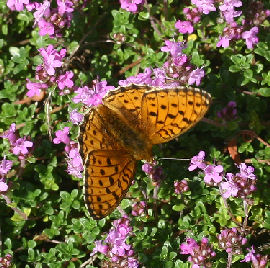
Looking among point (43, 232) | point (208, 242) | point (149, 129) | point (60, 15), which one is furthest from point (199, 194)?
point (60, 15)

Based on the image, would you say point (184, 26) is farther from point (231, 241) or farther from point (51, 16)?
point (231, 241)

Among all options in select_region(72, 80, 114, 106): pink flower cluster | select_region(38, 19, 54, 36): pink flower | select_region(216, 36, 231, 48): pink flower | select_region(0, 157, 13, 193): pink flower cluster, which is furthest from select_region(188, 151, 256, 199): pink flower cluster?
select_region(38, 19, 54, 36): pink flower

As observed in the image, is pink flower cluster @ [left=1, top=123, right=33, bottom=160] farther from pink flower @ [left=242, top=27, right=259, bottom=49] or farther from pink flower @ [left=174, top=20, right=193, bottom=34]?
pink flower @ [left=242, top=27, right=259, bottom=49]

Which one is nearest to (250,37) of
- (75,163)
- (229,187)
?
(229,187)

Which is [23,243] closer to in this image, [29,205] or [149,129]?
[29,205]

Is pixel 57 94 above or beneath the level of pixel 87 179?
above

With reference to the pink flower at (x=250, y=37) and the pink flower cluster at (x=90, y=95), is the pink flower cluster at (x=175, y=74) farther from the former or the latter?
the pink flower at (x=250, y=37)
